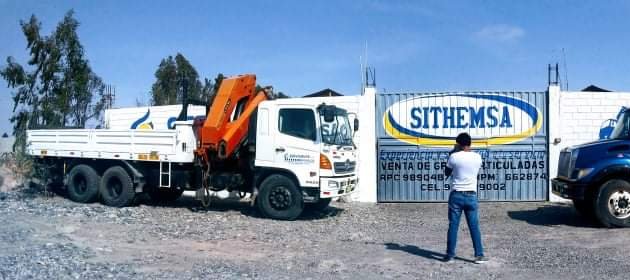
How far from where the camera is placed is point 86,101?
64.3ft

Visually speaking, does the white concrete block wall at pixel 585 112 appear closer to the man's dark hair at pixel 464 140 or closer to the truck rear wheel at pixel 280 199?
the truck rear wheel at pixel 280 199

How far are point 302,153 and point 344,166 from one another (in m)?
0.95

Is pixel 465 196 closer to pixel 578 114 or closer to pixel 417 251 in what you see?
pixel 417 251

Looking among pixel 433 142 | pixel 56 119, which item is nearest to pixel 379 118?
pixel 433 142

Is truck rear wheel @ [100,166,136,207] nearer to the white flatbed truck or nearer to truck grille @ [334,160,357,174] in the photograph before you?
the white flatbed truck

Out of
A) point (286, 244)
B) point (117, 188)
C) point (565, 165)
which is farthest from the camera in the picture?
point (117, 188)

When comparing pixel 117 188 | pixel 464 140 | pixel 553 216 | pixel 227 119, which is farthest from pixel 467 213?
pixel 117 188

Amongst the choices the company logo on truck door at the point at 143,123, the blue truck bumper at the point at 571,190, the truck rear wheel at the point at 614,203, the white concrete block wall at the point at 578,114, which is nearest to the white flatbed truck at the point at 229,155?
the company logo on truck door at the point at 143,123

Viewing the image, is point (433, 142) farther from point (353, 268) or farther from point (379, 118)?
point (353, 268)

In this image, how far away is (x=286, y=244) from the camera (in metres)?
9.43

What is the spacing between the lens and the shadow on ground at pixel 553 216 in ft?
38.8

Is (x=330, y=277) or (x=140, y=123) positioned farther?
(x=140, y=123)

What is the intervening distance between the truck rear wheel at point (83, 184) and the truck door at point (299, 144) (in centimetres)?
491

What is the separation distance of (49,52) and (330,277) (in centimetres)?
1366
